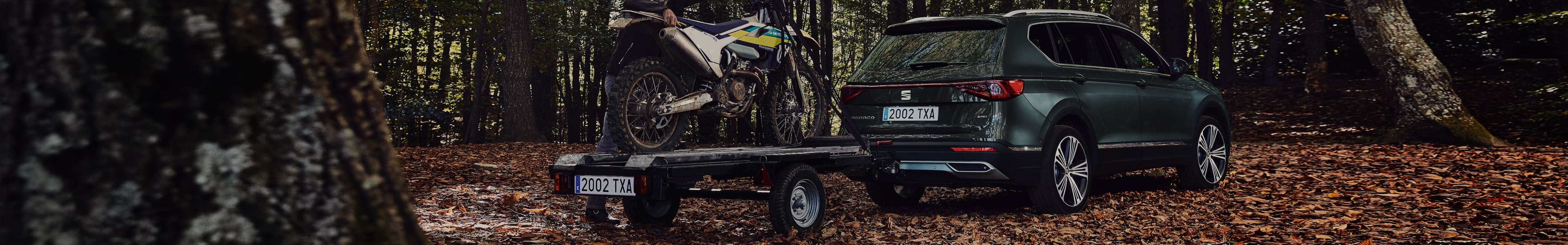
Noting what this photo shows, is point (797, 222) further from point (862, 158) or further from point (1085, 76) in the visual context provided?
point (1085, 76)

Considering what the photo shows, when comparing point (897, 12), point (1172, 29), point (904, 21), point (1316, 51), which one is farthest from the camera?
point (1172, 29)

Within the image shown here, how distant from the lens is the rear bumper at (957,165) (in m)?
6.10

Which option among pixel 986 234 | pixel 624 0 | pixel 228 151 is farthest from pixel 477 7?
pixel 228 151

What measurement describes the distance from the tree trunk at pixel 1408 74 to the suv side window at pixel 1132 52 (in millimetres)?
4994

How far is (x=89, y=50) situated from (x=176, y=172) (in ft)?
0.72

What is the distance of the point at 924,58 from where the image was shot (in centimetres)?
662

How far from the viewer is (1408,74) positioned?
11.0m

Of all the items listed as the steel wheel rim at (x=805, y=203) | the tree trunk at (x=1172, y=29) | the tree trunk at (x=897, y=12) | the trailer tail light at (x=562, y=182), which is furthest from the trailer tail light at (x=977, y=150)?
the tree trunk at (x=1172, y=29)

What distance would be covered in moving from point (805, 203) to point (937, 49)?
1.49 meters

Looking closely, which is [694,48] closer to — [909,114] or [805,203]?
[805,203]

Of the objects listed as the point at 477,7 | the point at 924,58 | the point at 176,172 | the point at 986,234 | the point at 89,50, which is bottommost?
the point at 986,234

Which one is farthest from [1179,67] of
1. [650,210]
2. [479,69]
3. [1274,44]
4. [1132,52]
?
[479,69]

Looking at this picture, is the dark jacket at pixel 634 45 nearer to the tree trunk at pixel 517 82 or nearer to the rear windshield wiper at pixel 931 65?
the rear windshield wiper at pixel 931 65

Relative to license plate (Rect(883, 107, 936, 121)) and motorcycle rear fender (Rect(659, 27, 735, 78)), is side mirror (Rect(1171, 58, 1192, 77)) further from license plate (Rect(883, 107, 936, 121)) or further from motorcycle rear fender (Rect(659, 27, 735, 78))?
motorcycle rear fender (Rect(659, 27, 735, 78))
